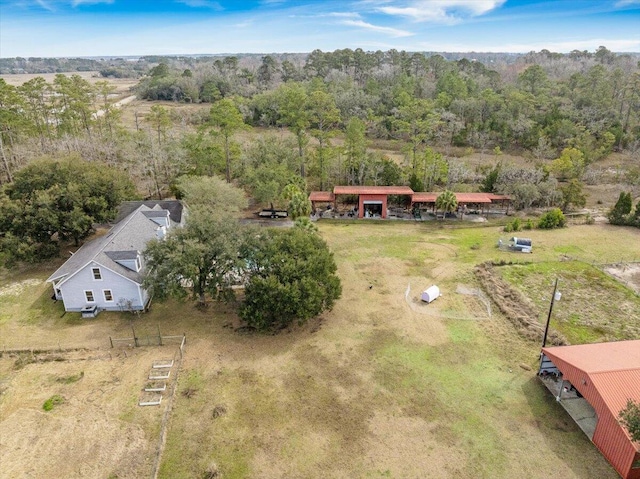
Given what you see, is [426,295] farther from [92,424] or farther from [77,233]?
[77,233]

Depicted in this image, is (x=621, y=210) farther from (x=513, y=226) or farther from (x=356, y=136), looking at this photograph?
(x=356, y=136)

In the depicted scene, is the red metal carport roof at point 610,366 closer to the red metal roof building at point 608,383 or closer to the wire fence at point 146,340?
the red metal roof building at point 608,383

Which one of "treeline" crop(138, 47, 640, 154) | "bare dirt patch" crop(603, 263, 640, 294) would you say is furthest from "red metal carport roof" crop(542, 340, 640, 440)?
"treeline" crop(138, 47, 640, 154)

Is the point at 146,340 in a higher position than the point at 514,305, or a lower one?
lower

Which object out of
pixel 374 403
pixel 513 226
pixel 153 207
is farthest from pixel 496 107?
pixel 374 403

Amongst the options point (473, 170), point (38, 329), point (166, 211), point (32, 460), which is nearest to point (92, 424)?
point (32, 460)

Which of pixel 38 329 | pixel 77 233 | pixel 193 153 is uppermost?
pixel 193 153

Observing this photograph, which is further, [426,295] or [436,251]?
[436,251]
